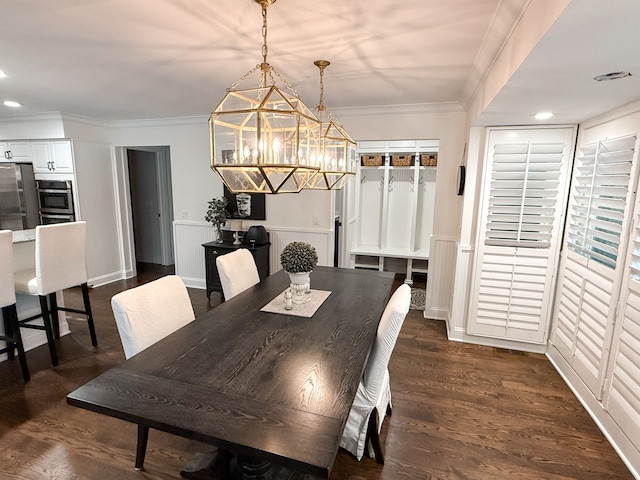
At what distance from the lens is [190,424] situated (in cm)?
114

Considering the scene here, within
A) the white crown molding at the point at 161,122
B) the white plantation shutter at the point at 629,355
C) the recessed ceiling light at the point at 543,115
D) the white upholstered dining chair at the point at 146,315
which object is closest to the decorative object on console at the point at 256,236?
the white crown molding at the point at 161,122

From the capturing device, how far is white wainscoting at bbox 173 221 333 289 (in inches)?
172

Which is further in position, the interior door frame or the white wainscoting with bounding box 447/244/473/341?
the interior door frame

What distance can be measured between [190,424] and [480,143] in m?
3.10

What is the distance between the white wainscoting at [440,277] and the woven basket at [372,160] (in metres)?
2.04

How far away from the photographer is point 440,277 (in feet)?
12.9

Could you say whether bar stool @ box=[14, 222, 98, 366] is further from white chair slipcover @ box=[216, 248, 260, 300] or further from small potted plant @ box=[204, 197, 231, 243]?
small potted plant @ box=[204, 197, 231, 243]

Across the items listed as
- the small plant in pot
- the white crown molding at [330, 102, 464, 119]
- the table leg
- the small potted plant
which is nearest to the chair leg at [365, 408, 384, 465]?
the table leg

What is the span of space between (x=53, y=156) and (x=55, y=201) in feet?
1.98

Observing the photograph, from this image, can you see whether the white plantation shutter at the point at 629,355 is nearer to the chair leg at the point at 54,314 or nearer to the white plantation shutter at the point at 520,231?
the white plantation shutter at the point at 520,231

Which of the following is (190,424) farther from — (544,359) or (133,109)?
(133,109)

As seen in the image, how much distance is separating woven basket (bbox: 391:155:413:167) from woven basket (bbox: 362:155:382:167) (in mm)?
206

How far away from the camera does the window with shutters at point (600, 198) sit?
7.20 feet

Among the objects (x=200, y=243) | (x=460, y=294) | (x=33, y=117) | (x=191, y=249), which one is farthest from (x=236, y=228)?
(x=33, y=117)
